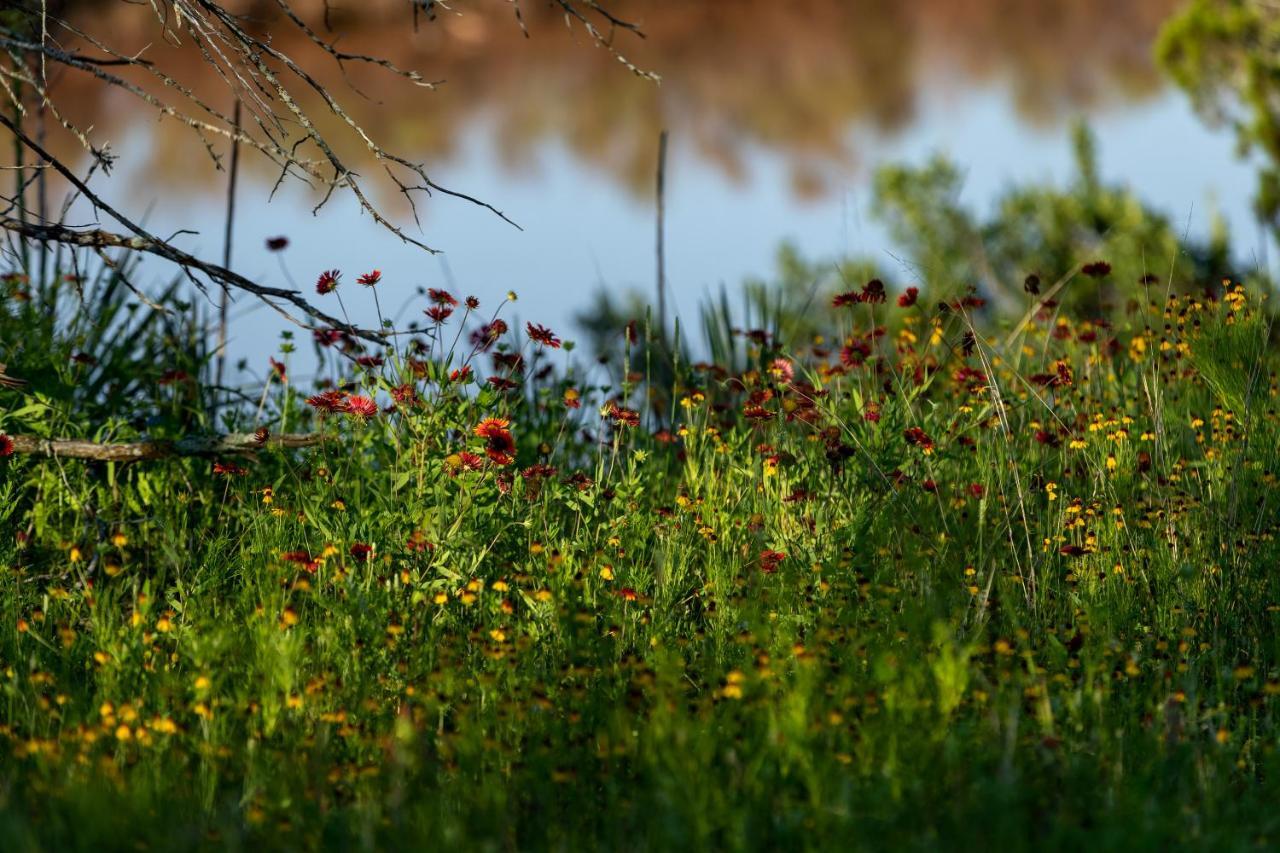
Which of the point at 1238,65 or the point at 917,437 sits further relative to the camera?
the point at 1238,65

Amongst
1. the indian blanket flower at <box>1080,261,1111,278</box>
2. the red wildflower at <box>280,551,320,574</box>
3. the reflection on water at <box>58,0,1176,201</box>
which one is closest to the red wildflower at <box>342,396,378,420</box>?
the red wildflower at <box>280,551,320,574</box>

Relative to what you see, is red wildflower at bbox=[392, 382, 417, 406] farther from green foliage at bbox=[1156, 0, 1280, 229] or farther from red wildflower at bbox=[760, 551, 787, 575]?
green foliage at bbox=[1156, 0, 1280, 229]

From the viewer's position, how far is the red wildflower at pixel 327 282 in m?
4.20

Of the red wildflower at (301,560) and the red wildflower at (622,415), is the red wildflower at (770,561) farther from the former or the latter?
the red wildflower at (301,560)

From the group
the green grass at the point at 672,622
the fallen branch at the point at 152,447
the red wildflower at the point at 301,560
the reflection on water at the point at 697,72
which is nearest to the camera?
the green grass at the point at 672,622

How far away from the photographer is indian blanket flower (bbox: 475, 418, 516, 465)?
13.0 feet

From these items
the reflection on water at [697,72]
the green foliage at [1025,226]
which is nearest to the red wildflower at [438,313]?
the green foliage at [1025,226]

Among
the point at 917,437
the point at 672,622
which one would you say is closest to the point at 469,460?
the point at 672,622

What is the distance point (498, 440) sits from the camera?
396 cm

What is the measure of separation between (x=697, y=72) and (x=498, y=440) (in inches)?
983

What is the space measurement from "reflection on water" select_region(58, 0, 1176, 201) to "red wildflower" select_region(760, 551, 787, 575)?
17365 mm

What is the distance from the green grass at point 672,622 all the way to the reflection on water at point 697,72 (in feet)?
54.4

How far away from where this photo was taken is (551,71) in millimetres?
29891

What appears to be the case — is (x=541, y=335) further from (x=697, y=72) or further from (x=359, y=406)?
(x=697, y=72)
